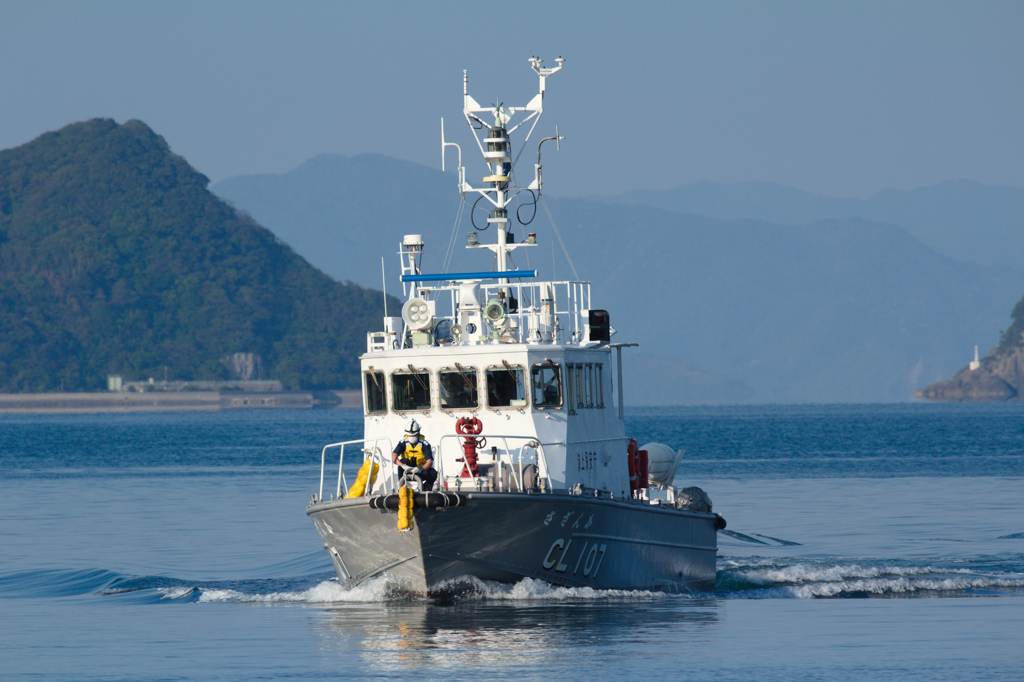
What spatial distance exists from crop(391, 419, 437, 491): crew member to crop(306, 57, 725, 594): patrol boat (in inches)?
9.2

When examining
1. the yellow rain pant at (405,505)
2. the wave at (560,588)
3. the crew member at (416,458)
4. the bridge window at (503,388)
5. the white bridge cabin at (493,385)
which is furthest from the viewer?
the bridge window at (503,388)

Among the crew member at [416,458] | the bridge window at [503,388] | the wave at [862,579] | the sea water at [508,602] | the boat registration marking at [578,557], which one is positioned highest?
the bridge window at [503,388]

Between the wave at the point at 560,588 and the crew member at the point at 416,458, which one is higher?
the crew member at the point at 416,458

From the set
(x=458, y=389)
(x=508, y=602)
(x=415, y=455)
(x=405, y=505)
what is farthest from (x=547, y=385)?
(x=405, y=505)

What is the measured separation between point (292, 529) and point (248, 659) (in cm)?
1884

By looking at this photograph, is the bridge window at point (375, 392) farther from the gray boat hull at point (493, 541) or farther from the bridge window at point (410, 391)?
the gray boat hull at point (493, 541)

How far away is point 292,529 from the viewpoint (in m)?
37.7

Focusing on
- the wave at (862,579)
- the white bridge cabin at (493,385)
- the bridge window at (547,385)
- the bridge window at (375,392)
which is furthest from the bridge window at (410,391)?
the wave at (862,579)

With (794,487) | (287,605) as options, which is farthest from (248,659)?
(794,487)

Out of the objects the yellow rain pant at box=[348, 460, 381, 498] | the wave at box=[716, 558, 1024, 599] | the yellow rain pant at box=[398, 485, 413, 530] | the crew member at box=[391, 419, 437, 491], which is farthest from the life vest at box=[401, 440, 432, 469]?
the wave at box=[716, 558, 1024, 599]

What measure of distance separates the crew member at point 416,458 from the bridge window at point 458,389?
2.17 m

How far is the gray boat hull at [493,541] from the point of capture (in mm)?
22109

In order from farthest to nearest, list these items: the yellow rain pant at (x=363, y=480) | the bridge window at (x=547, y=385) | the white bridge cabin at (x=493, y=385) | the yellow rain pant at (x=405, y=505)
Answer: the bridge window at (x=547, y=385), the white bridge cabin at (x=493, y=385), the yellow rain pant at (x=363, y=480), the yellow rain pant at (x=405, y=505)

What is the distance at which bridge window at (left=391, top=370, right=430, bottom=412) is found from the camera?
24.6 metres
